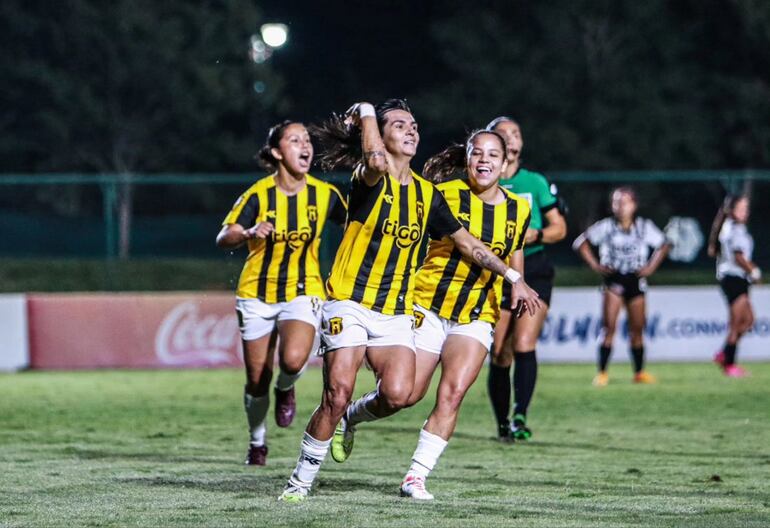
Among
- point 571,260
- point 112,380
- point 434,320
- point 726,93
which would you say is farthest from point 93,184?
point 726,93

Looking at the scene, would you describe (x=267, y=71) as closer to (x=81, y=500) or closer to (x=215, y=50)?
(x=215, y=50)

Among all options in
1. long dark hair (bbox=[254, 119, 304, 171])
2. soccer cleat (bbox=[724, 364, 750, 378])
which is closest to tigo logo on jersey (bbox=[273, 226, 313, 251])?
long dark hair (bbox=[254, 119, 304, 171])

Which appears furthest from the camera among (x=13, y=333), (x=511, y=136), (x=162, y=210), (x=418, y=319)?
(x=162, y=210)

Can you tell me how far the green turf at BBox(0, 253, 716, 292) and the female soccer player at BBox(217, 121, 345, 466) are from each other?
→ 10.7 meters

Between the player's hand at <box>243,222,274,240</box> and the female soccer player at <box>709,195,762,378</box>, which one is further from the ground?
the player's hand at <box>243,222,274,240</box>

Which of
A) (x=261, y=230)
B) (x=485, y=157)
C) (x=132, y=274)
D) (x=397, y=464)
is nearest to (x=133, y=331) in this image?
(x=132, y=274)

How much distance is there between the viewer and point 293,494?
7.37 meters

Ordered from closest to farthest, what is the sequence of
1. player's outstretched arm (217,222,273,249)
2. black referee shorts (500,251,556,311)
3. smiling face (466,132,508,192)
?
smiling face (466,132,508,192) < player's outstretched arm (217,222,273,249) < black referee shorts (500,251,556,311)

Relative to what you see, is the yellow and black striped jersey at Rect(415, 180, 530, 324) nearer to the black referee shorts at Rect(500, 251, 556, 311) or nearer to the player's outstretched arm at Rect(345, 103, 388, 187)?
the player's outstretched arm at Rect(345, 103, 388, 187)

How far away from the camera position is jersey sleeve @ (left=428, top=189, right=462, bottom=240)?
766cm

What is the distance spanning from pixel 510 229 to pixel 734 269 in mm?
8651

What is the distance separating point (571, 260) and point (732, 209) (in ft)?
22.2

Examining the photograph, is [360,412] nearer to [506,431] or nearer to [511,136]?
[506,431]

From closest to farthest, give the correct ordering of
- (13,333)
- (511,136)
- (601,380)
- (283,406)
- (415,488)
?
(415,488), (283,406), (511,136), (601,380), (13,333)
